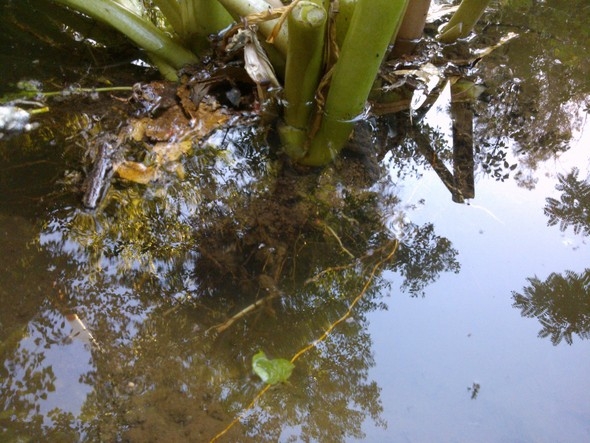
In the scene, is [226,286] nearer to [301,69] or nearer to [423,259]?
[423,259]

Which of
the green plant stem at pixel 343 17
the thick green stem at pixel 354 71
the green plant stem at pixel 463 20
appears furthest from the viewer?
the green plant stem at pixel 463 20

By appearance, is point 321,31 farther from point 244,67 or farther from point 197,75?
point 197,75

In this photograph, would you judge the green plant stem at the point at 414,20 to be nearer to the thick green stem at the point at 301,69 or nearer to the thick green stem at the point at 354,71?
the thick green stem at the point at 354,71

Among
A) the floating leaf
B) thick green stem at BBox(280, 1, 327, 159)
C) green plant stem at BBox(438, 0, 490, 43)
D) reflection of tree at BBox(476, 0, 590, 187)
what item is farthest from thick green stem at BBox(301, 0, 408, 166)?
Result: green plant stem at BBox(438, 0, 490, 43)

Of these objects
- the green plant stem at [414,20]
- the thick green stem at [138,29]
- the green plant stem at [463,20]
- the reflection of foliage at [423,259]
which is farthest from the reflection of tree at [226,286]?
the green plant stem at [463,20]

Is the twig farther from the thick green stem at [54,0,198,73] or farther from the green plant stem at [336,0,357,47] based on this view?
the thick green stem at [54,0,198,73]

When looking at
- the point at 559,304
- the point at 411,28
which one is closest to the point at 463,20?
the point at 411,28
